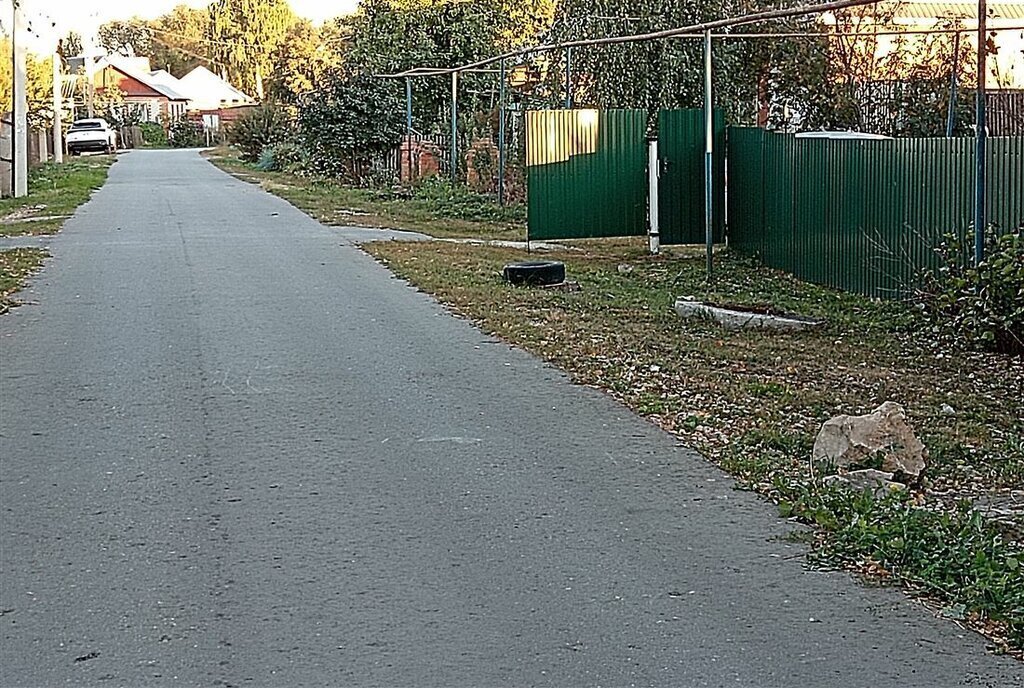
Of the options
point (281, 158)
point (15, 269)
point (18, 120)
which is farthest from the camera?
point (281, 158)

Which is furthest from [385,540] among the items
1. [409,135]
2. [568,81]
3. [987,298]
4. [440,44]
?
[440,44]

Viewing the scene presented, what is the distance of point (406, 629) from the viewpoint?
495cm

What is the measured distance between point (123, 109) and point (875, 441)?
82.1 meters

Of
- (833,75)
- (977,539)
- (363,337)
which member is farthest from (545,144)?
(977,539)

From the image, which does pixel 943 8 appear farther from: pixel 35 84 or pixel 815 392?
pixel 35 84

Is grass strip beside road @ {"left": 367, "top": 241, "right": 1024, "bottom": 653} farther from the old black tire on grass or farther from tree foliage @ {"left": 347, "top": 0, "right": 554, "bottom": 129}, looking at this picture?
tree foliage @ {"left": 347, "top": 0, "right": 554, "bottom": 129}

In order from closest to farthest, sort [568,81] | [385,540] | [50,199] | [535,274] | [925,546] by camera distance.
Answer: [925,546]
[385,540]
[535,274]
[568,81]
[50,199]

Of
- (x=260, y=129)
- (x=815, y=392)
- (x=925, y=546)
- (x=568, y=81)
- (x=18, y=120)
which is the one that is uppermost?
(x=260, y=129)

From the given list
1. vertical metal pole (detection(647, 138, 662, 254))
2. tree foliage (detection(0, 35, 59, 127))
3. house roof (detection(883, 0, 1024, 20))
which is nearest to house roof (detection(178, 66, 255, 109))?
tree foliage (detection(0, 35, 59, 127))

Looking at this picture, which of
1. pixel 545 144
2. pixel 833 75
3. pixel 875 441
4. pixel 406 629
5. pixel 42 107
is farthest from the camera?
pixel 42 107

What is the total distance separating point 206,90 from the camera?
111 metres

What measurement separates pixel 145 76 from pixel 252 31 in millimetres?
8820

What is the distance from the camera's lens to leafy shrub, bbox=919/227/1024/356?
Answer: 33.6 feet

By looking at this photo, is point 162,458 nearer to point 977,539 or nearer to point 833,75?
point 977,539
